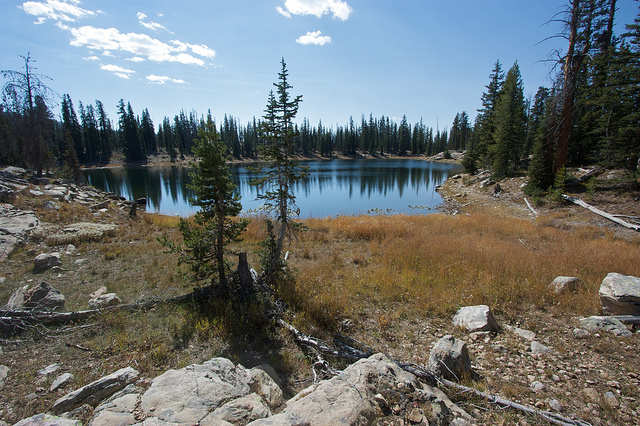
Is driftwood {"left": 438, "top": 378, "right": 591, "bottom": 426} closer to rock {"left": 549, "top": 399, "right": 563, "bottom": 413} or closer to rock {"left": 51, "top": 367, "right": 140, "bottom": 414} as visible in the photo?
rock {"left": 549, "top": 399, "right": 563, "bottom": 413}

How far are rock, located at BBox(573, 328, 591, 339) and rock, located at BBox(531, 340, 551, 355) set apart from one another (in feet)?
2.51

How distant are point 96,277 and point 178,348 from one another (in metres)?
5.19

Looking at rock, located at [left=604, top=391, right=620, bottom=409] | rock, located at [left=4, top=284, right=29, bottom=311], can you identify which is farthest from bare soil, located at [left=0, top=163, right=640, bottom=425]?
rock, located at [left=4, top=284, right=29, bottom=311]

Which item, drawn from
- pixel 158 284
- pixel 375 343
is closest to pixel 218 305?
pixel 158 284

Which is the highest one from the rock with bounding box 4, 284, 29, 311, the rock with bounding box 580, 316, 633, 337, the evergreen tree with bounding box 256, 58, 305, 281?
the evergreen tree with bounding box 256, 58, 305, 281

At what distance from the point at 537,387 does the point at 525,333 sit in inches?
67.1

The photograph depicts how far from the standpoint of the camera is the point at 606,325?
505 cm

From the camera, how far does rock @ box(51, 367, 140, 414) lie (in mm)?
3474

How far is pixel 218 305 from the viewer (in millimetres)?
6551

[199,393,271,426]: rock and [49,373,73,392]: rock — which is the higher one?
[199,393,271,426]: rock

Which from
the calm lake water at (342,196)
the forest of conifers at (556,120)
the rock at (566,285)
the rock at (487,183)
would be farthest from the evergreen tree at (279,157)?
the rock at (487,183)

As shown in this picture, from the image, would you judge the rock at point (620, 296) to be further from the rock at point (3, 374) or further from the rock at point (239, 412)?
the rock at point (3, 374)

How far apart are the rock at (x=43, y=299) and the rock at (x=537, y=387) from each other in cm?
921

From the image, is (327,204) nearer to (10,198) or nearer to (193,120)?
(10,198)
